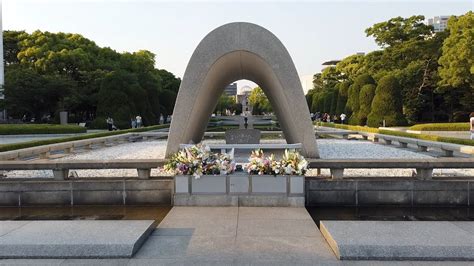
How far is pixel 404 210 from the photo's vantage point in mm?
7219

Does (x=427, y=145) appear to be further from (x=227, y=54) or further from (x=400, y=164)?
(x=227, y=54)

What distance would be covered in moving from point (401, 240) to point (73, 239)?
12.6 feet

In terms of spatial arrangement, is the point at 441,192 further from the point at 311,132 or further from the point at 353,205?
the point at 311,132

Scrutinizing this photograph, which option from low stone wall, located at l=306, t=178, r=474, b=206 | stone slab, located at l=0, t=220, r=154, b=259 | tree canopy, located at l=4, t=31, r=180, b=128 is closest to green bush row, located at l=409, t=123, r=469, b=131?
low stone wall, located at l=306, t=178, r=474, b=206

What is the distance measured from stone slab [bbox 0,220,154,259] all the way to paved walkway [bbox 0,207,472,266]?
110 mm

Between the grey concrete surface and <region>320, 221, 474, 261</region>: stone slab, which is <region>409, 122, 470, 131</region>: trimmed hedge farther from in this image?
<region>320, 221, 474, 261</region>: stone slab

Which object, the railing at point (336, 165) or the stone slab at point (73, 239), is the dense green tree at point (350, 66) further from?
the stone slab at point (73, 239)

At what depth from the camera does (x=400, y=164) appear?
7805 mm

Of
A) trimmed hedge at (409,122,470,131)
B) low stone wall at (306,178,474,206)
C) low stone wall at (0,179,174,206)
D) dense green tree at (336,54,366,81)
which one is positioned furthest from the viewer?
dense green tree at (336,54,366,81)

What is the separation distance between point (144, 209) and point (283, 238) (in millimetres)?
3095

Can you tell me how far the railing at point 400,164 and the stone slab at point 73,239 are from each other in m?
3.79

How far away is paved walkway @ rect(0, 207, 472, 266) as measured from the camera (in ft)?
14.7

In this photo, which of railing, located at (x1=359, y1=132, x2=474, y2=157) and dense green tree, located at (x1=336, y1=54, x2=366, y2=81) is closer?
railing, located at (x1=359, y1=132, x2=474, y2=157)

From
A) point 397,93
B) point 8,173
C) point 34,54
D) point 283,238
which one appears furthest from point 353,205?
point 34,54
